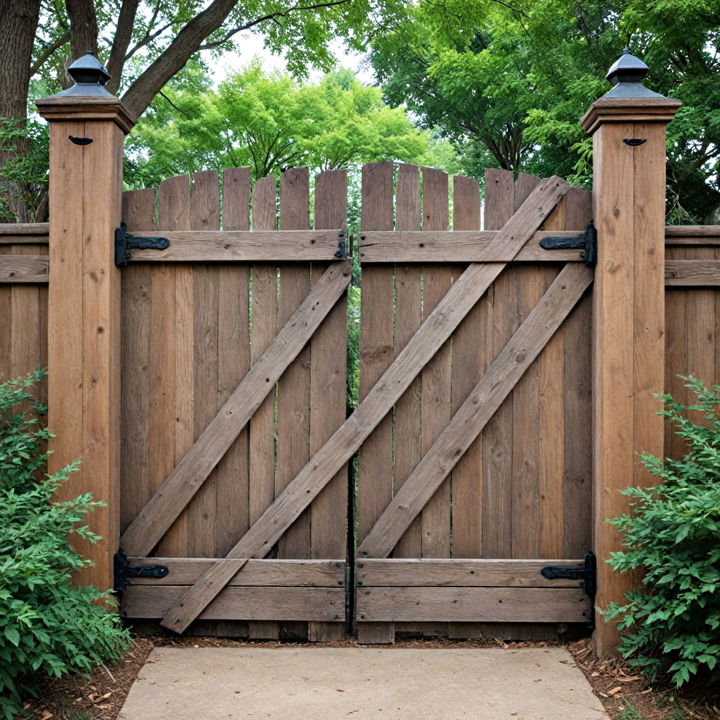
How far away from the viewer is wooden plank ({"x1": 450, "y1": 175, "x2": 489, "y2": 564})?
3600 millimetres

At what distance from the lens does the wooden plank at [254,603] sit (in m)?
3.58

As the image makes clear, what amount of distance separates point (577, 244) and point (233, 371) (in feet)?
5.77

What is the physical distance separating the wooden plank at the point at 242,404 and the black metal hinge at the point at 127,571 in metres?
0.19

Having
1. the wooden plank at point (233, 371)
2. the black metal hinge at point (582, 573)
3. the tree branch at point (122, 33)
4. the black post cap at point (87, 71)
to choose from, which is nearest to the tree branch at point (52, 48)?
the tree branch at point (122, 33)

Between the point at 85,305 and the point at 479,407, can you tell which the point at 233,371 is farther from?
the point at 479,407

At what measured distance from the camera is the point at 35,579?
2.63m

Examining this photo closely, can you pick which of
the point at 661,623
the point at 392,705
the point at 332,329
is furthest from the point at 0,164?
the point at 661,623

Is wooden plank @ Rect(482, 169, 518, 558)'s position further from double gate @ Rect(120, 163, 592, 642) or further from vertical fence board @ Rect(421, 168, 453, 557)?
vertical fence board @ Rect(421, 168, 453, 557)

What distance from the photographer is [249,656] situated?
3.42 meters

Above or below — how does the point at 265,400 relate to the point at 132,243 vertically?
below

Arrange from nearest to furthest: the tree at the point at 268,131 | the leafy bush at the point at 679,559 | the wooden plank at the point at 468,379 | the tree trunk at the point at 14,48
Answer: the leafy bush at the point at 679,559
the wooden plank at the point at 468,379
the tree trunk at the point at 14,48
the tree at the point at 268,131

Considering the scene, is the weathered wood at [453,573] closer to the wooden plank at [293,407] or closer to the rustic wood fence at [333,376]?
the rustic wood fence at [333,376]

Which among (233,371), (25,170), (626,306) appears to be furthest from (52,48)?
(626,306)

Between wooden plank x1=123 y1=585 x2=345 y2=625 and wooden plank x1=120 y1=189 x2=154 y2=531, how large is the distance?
14.4 inches
